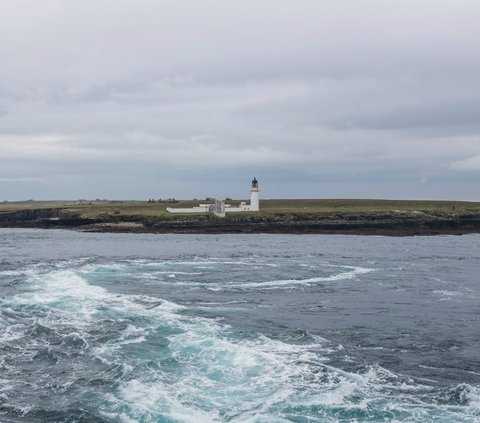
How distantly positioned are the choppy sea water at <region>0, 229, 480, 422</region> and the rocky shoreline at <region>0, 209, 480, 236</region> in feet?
150

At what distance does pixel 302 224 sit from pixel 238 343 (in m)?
75.9

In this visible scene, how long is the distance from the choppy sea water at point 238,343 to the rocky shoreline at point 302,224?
45808 millimetres

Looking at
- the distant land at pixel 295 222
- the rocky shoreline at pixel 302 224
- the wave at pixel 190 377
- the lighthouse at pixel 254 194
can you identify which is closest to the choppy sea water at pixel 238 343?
the wave at pixel 190 377

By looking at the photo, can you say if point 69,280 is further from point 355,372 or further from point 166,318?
point 355,372

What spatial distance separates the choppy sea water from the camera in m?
17.7

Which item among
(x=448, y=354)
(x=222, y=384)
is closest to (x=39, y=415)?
(x=222, y=384)

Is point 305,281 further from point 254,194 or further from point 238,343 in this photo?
point 254,194

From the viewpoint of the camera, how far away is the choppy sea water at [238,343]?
1767 centimetres

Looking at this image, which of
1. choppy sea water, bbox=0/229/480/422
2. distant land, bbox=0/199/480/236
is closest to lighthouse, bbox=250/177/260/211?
distant land, bbox=0/199/480/236

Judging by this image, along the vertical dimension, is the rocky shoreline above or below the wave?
above

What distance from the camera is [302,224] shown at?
327 ft

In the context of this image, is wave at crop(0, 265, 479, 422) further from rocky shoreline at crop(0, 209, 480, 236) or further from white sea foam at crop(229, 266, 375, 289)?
rocky shoreline at crop(0, 209, 480, 236)

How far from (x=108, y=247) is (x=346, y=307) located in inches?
1699

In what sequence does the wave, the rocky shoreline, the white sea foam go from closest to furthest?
the wave < the white sea foam < the rocky shoreline
